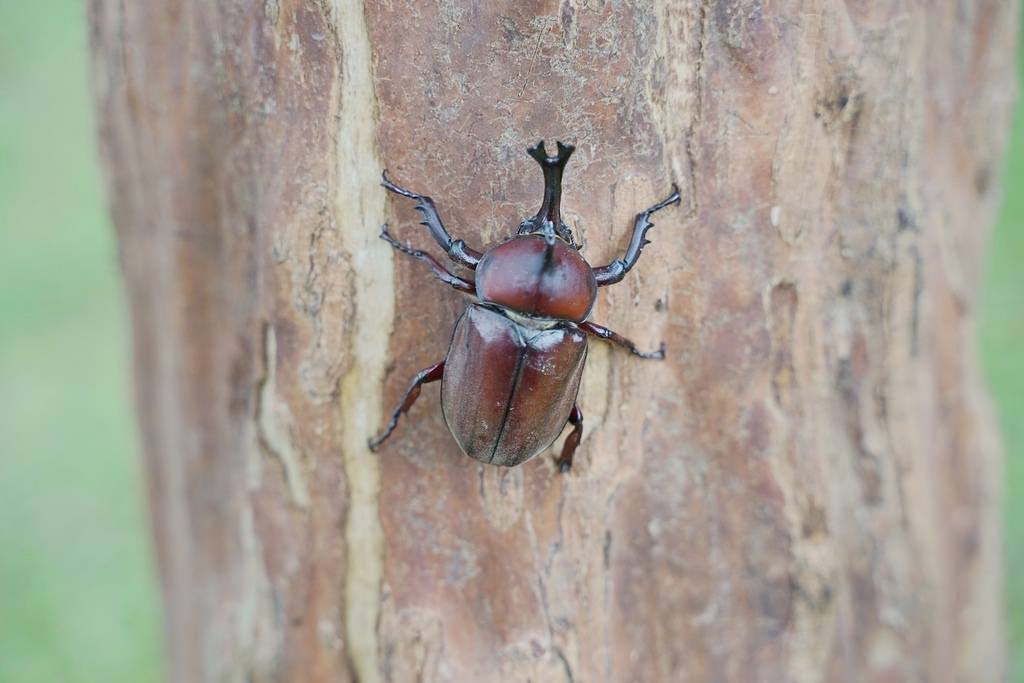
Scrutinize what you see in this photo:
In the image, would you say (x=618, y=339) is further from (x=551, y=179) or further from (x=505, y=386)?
(x=551, y=179)

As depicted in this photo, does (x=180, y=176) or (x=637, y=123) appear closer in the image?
(x=637, y=123)

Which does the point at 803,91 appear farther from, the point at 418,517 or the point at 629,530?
the point at 418,517

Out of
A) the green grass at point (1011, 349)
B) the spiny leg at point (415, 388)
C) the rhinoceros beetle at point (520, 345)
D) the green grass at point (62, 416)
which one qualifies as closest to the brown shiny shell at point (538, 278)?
the rhinoceros beetle at point (520, 345)

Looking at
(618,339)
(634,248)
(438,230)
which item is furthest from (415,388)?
(634,248)

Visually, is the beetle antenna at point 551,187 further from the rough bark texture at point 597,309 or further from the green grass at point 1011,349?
the green grass at point 1011,349

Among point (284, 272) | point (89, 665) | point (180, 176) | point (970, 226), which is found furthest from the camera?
point (89, 665)

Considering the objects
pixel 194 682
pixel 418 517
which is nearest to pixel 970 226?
pixel 418 517
